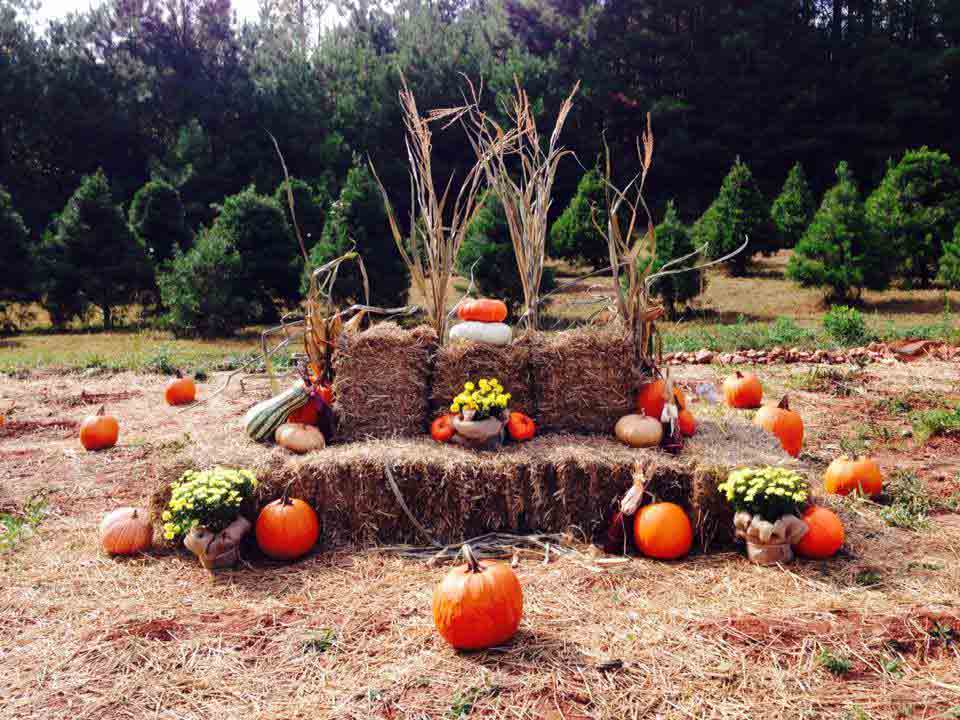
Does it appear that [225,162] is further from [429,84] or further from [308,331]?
[308,331]

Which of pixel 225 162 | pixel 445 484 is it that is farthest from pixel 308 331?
pixel 225 162

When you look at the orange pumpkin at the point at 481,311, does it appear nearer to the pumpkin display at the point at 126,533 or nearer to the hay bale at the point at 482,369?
the hay bale at the point at 482,369

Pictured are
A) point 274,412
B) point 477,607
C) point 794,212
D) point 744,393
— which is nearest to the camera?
point 477,607

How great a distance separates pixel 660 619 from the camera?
9.93ft

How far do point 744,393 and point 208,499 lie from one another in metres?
3.85

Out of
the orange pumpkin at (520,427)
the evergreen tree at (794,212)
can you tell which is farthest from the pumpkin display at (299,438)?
the evergreen tree at (794,212)

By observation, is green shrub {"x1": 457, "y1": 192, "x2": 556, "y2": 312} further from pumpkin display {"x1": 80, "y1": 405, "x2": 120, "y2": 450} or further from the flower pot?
the flower pot

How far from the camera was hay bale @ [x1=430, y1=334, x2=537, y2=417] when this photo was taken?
4246mm

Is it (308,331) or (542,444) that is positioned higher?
(308,331)

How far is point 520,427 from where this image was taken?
420 cm

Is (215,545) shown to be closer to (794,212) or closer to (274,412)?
(274,412)

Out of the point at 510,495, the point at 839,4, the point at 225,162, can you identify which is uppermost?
the point at 839,4

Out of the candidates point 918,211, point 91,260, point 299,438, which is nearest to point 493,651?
point 299,438

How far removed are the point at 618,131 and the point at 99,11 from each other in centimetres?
1895
